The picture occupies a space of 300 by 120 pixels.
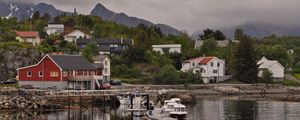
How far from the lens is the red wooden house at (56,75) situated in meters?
88.8

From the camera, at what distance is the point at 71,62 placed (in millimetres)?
→ 92188

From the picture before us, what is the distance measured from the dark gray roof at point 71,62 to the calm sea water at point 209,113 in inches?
558

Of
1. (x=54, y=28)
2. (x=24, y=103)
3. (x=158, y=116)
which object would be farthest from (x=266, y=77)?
(x=158, y=116)

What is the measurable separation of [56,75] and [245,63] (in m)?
52.3

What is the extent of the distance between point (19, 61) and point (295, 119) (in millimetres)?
56553

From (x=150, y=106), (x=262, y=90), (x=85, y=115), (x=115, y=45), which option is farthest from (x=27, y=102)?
(x=115, y=45)

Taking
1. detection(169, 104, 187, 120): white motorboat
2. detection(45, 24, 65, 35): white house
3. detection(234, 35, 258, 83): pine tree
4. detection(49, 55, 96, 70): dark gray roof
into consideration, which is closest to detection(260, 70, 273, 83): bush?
detection(234, 35, 258, 83): pine tree

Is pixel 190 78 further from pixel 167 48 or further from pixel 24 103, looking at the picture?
pixel 24 103

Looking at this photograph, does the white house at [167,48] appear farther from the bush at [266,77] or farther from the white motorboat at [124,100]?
the white motorboat at [124,100]

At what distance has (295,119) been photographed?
6631 cm

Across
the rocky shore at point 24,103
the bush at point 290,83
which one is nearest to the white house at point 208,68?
the bush at point 290,83

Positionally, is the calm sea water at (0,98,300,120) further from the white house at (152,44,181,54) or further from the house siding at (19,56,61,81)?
the white house at (152,44,181,54)

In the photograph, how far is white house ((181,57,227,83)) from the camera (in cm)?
12644

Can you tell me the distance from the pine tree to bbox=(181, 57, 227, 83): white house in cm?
346
